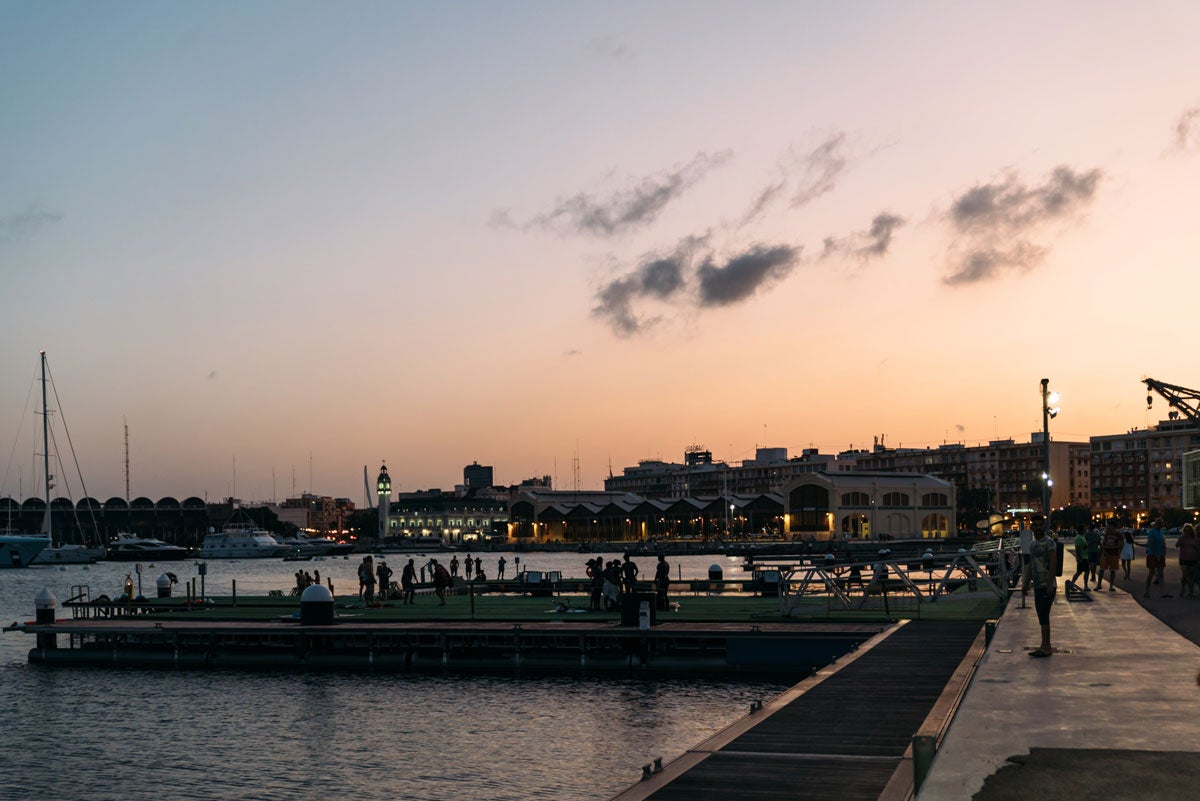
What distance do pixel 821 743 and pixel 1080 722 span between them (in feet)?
15.3

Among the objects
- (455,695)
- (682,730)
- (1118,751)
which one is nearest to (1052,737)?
(1118,751)

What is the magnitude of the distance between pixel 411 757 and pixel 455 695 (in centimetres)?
1002

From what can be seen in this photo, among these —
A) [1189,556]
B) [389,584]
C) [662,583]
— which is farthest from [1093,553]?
[389,584]

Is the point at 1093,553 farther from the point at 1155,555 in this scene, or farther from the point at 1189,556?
the point at 1189,556

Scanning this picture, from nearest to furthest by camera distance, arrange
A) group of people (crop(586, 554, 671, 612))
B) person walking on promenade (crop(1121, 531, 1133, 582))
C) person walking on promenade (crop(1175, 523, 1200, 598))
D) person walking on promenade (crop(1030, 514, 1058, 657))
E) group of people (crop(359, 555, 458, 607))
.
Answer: person walking on promenade (crop(1030, 514, 1058, 657))
person walking on promenade (crop(1175, 523, 1200, 598))
person walking on promenade (crop(1121, 531, 1133, 582))
group of people (crop(586, 554, 671, 612))
group of people (crop(359, 555, 458, 607))

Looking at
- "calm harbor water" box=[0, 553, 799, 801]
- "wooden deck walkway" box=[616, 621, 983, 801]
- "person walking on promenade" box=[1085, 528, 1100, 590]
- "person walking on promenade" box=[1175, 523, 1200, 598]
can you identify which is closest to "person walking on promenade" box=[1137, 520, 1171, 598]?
"person walking on promenade" box=[1175, 523, 1200, 598]

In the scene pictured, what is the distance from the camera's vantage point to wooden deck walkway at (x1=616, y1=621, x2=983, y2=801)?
52.3 ft

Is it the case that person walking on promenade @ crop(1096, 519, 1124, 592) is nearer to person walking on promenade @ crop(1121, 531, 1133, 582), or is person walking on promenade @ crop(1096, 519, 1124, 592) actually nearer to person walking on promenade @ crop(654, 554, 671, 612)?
person walking on promenade @ crop(1121, 531, 1133, 582)

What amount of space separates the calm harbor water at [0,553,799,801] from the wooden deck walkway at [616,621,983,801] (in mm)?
6273

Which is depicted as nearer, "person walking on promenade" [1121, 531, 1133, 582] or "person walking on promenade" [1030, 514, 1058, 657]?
"person walking on promenade" [1030, 514, 1058, 657]

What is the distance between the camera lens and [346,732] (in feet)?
113

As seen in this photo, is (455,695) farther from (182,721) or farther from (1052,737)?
(1052,737)

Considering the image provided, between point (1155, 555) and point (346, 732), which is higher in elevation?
point (1155, 555)

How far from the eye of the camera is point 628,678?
42.8 meters
